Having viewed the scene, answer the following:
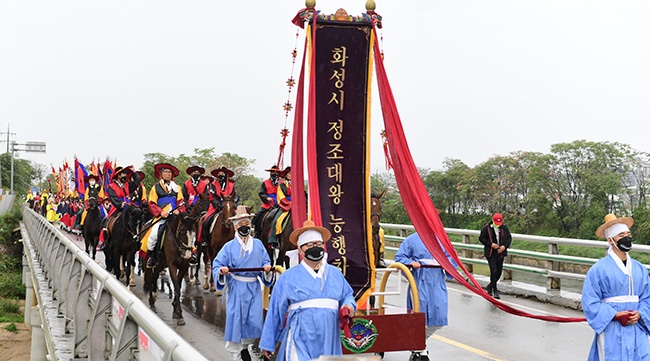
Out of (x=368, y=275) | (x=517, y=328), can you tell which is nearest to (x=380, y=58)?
(x=368, y=275)

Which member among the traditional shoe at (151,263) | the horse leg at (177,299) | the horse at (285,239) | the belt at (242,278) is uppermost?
the horse at (285,239)

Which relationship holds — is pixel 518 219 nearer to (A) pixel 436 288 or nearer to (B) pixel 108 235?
(B) pixel 108 235

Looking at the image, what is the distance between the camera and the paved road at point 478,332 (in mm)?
9750

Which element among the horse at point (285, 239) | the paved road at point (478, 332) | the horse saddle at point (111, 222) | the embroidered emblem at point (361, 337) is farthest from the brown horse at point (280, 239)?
the embroidered emblem at point (361, 337)

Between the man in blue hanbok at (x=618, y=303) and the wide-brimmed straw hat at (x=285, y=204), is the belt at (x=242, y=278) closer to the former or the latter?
the man in blue hanbok at (x=618, y=303)

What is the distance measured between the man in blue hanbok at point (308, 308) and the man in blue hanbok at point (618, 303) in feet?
7.37

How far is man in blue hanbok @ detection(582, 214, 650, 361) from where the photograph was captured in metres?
6.43

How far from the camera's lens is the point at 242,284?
8.65 m

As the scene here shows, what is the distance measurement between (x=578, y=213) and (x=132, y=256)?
22470mm

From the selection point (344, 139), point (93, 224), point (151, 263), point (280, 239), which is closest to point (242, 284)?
point (344, 139)

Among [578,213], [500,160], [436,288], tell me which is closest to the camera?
[436,288]

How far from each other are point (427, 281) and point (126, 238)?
8704 millimetres

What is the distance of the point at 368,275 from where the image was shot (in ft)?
27.4

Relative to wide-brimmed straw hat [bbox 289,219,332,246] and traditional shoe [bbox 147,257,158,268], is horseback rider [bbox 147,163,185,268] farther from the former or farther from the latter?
wide-brimmed straw hat [bbox 289,219,332,246]
